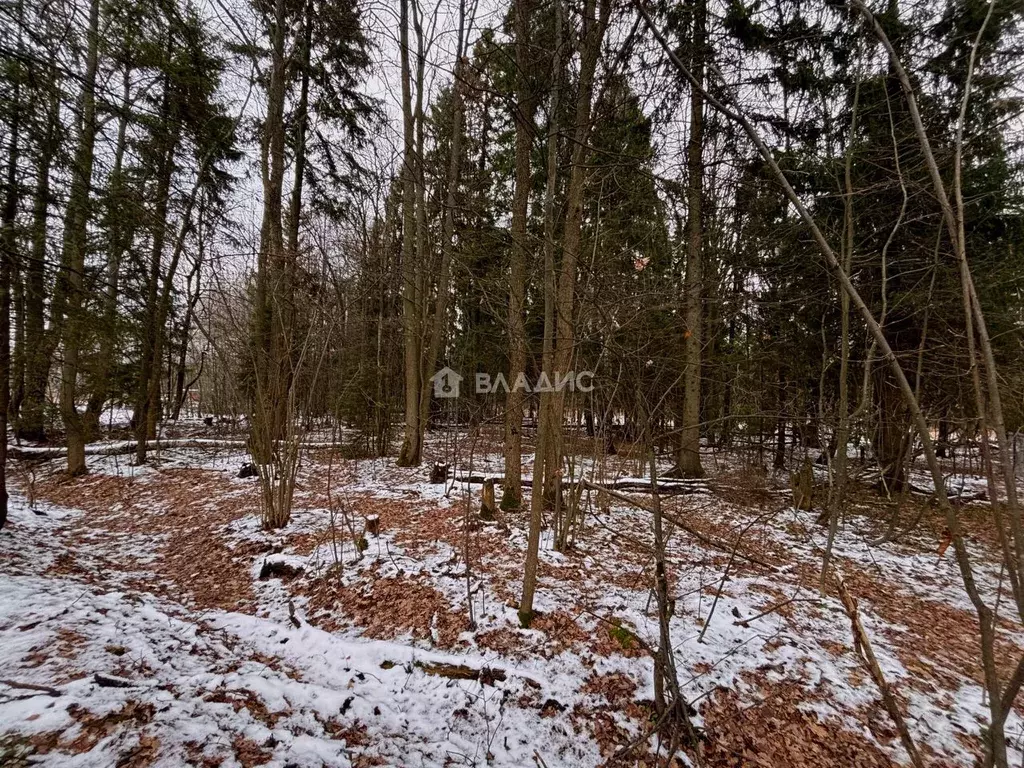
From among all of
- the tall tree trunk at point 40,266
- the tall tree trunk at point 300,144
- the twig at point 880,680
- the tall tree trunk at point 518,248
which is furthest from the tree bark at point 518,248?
the tall tree trunk at point 300,144

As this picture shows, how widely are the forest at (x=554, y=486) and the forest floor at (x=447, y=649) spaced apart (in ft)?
0.08

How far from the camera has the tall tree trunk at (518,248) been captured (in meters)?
3.10

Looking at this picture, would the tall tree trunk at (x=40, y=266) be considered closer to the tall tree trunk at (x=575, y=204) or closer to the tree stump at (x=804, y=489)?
the tall tree trunk at (x=575, y=204)

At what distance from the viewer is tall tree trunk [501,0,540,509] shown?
3102 mm

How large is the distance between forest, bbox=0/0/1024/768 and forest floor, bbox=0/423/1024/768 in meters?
0.03

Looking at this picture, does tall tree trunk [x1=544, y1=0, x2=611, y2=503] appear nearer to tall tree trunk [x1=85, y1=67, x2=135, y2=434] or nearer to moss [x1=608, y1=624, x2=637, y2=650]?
moss [x1=608, y1=624, x2=637, y2=650]

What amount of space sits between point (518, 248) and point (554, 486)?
266 cm

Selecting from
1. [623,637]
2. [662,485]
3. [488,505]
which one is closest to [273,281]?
[488,505]

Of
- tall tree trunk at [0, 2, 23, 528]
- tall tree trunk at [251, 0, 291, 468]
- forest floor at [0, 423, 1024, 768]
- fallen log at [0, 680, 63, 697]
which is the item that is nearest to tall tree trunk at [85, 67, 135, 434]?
tall tree trunk at [0, 2, 23, 528]

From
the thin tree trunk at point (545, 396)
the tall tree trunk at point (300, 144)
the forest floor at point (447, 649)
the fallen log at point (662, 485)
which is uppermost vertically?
Answer: the tall tree trunk at point (300, 144)

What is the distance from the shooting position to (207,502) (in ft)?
20.7

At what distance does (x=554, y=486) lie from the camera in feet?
15.8

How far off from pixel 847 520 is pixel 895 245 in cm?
461

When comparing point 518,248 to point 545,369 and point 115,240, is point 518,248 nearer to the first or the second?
point 545,369
